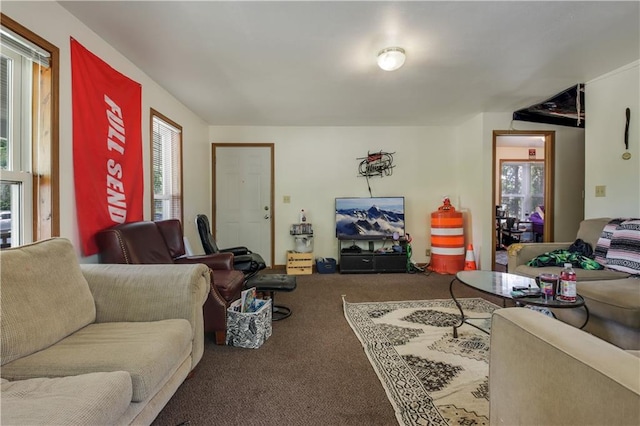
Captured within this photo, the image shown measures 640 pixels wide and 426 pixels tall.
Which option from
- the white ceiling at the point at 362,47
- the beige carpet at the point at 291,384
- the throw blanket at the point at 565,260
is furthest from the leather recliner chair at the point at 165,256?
the throw blanket at the point at 565,260

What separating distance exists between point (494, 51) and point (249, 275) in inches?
119

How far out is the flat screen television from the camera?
4762 millimetres

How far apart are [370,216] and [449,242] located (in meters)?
1.23

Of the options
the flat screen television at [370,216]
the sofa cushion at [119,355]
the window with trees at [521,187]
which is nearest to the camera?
the sofa cushion at [119,355]

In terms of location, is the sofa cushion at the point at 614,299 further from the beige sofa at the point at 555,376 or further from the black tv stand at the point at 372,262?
the black tv stand at the point at 372,262

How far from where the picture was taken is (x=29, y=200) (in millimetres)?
1783

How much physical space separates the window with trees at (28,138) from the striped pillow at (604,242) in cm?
417

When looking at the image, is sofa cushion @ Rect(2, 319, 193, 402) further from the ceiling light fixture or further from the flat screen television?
the flat screen television

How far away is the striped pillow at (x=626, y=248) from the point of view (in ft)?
7.68

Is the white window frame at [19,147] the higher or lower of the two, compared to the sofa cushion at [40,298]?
higher

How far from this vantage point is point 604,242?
8.66 feet

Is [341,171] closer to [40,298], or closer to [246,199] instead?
[246,199]

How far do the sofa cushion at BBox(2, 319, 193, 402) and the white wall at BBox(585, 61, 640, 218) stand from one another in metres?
4.02

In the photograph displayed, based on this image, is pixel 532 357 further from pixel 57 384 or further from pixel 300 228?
pixel 300 228
